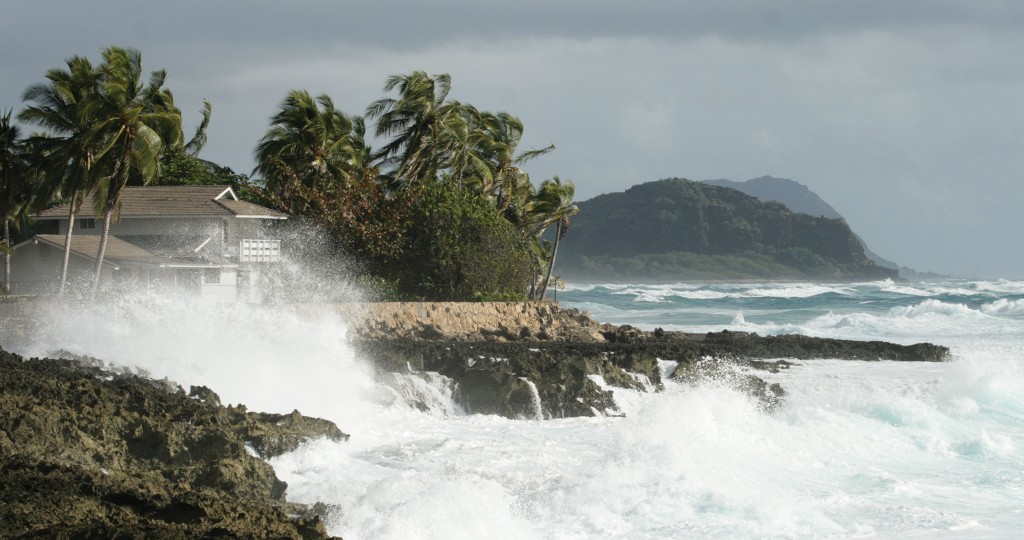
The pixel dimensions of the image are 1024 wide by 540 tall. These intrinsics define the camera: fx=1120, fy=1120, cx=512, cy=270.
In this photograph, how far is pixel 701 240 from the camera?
562ft

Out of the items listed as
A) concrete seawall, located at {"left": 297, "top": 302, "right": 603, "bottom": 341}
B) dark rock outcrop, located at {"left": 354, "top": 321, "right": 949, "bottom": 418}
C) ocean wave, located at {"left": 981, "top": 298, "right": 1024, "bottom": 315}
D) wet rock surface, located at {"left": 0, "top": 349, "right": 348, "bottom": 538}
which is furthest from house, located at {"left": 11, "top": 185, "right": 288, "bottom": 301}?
ocean wave, located at {"left": 981, "top": 298, "right": 1024, "bottom": 315}

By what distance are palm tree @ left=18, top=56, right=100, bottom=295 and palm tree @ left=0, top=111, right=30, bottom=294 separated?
80cm

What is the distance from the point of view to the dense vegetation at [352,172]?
27.9 meters

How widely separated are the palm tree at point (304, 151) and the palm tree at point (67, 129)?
7.17 meters

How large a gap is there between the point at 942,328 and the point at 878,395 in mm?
30934

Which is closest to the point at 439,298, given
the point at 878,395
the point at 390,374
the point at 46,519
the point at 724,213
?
the point at 390,374

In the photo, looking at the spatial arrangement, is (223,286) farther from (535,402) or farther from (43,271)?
A: (535,402)

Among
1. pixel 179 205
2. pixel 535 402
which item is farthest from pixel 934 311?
pixel 535 402

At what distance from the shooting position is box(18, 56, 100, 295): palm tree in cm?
2752

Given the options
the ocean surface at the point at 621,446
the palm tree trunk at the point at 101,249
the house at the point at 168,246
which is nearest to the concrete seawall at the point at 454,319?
Answer: the ocean surface at the point at 621,446

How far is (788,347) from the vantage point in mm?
30344

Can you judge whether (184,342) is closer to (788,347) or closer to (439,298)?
(439,298)

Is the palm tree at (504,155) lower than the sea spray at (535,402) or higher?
higher

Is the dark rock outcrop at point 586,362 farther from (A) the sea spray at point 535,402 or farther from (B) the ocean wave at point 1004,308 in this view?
(B) the ocean wave at point 1004,308
